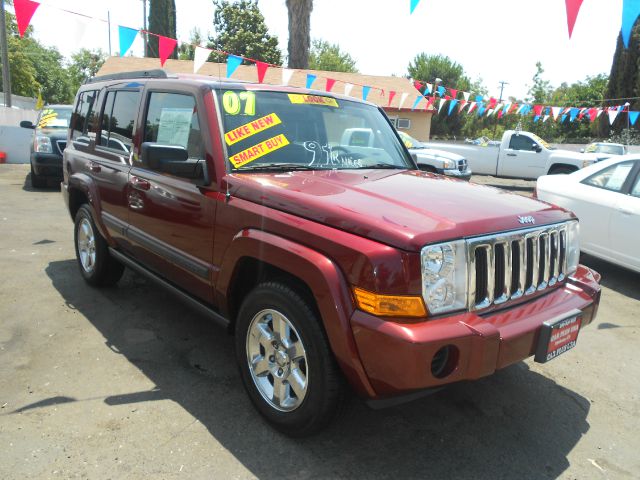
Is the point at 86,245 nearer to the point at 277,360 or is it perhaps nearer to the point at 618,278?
the point at 277,360

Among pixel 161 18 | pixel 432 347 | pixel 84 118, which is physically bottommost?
pixel 432 347

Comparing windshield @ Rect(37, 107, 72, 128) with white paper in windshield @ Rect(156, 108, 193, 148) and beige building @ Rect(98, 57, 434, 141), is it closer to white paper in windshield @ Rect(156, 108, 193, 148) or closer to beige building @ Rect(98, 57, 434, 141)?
white paper in windshield @ Rect(156, 108, 193, 148)

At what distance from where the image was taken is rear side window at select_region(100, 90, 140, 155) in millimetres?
4105

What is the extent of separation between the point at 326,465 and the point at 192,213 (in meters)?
1.70

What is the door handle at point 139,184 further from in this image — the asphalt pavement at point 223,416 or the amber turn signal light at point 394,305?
the amber turn signal light at point 394,305

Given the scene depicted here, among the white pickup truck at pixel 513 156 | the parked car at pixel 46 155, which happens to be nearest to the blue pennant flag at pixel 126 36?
the parked car at pixel 46 155

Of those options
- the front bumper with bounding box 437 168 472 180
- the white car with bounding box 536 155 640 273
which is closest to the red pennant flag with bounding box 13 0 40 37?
the white car with bounding box 536 155 640 273

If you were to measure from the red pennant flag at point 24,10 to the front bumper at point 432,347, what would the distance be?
24.0 feet

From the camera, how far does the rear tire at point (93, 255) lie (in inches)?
187

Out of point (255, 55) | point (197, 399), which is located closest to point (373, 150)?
point (197, 399)

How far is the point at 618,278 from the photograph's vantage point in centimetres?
637

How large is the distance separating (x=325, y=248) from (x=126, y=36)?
7766mm

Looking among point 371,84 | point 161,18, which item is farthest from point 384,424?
point 161,18

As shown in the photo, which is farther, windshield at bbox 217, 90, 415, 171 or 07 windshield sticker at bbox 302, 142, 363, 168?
07 windshield sticker at bbox 302, 142, 363, 168
